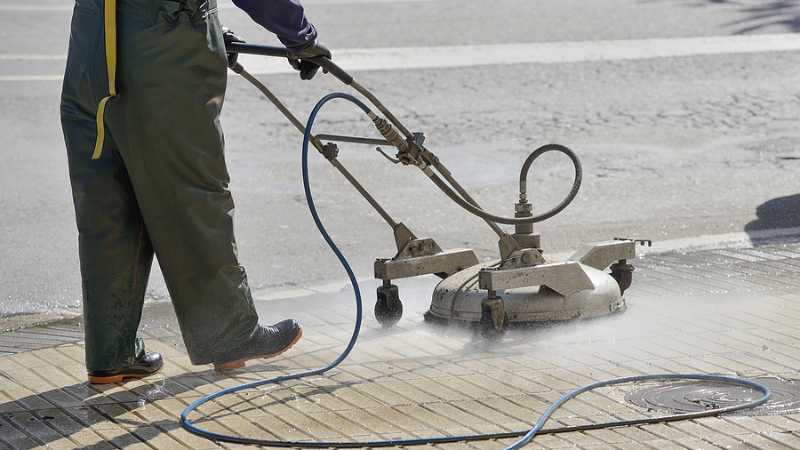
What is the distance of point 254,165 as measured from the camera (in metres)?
9.84

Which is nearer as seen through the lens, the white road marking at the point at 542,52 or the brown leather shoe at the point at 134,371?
the brown leather shoe at the point at 134,371

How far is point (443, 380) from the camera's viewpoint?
514 centimetres

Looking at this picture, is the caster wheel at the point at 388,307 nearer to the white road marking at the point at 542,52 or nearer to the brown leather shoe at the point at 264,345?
the brown leather shoe at the point at 264,345

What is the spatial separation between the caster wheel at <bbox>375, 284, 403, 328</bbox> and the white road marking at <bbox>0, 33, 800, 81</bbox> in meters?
6.75

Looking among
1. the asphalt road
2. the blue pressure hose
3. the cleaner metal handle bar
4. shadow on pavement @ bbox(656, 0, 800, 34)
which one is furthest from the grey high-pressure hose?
shadow on pavement @ bbox(656, 0, 800, 34)

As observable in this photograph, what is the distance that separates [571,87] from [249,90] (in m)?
2.73

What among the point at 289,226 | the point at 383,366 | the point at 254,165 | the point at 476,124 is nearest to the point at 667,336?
the point at 383,366

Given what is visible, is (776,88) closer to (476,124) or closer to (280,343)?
(476,124)

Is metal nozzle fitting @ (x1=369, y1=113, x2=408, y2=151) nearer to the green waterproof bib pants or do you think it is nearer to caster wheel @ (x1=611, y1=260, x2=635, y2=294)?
the green waterproof bib pants

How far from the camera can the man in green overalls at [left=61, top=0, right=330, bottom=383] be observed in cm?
477

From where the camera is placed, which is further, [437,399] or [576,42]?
[576,42]

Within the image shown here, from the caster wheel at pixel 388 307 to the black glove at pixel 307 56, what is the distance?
1.03 meters

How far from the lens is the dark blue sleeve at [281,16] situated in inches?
198

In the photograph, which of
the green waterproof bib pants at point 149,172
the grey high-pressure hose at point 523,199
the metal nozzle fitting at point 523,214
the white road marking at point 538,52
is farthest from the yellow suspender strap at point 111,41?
the white road marking at point 538,52
